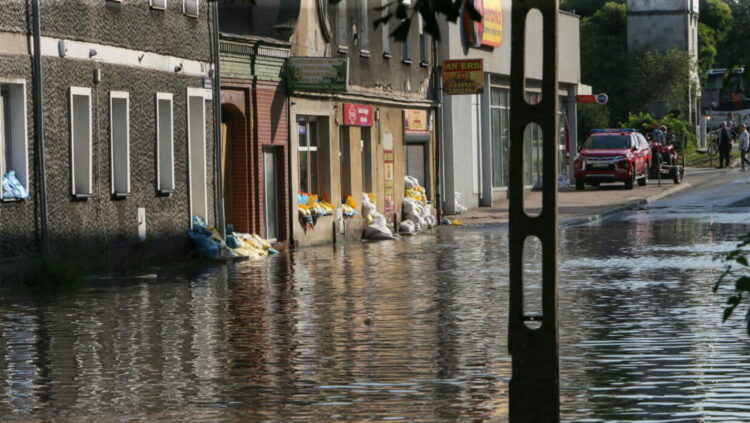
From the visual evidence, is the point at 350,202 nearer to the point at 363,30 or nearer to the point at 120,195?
the point at 363,30

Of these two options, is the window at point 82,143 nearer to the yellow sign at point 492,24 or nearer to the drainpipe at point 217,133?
the drainpipe at point 217,133

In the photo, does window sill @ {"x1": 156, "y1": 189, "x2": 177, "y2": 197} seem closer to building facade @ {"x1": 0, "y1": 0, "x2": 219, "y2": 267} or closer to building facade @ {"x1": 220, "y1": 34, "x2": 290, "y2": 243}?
building facade @ {"x1": 0, "y1": 0, "x2": 219, "y2": 267}

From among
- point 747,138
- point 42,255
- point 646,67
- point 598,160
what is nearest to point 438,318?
point 42,255

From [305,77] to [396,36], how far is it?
1015 inches

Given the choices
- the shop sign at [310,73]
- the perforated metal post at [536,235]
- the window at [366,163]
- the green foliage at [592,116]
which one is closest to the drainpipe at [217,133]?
the shop sign at [310,73]

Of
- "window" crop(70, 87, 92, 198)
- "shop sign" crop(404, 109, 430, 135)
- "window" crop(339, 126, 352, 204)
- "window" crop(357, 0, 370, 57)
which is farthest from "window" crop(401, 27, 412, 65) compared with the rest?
"window" crop(70, 87, 92, 198)

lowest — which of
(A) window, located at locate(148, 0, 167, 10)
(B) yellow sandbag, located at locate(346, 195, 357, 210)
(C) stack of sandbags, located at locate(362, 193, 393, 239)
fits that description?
(C) stack of sandbags, located at locate(362, 193, 393, 239)

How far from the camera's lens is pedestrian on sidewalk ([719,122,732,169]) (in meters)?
69.9

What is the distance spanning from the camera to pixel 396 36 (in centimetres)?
630

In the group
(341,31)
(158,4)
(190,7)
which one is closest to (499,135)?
(341,31)

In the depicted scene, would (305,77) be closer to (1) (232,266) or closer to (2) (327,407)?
(1) (232,266)

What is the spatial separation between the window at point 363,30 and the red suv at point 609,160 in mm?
18545

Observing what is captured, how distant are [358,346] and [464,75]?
2757 cm

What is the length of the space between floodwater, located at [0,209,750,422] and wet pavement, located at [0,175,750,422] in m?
0.02
